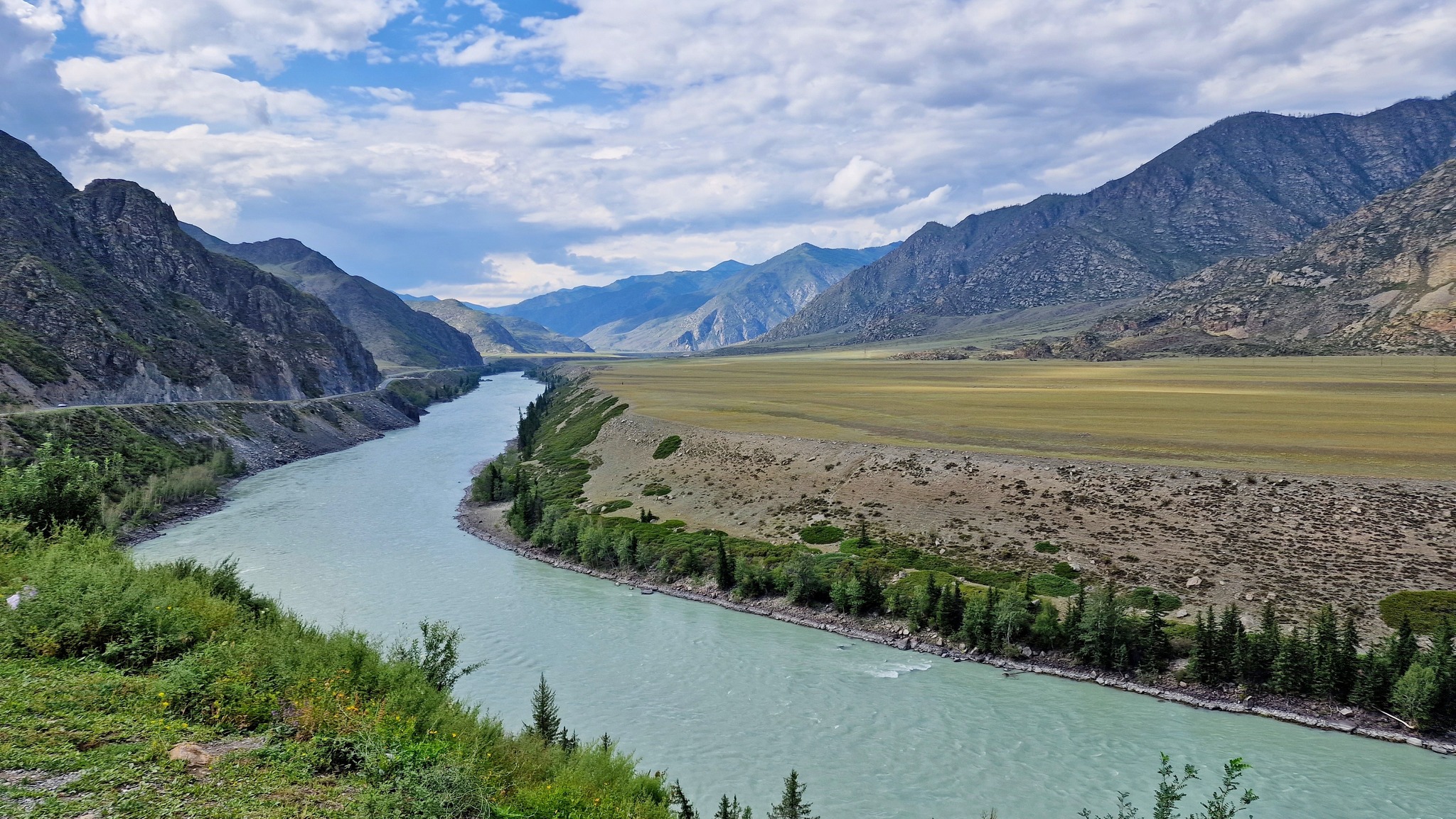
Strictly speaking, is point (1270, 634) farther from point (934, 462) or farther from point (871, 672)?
point (934, 462)

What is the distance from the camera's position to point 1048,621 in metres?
31.3

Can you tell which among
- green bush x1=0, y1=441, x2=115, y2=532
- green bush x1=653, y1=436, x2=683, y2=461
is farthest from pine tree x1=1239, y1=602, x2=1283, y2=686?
green bush x1=653, y1=436, x2=683, y2=461

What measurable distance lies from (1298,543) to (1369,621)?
19.9 ft

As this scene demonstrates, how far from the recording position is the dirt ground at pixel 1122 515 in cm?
3234

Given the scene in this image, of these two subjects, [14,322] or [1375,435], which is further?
[14,322]

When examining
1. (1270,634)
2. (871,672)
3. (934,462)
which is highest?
(934,462)

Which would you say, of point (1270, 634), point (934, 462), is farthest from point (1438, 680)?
point (934, 462)

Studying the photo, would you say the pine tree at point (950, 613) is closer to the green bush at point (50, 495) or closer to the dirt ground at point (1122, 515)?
the dirt ground at point (1122, 515)

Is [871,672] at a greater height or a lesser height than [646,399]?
lesser

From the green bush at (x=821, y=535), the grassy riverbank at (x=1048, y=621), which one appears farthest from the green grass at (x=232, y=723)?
the green bush at (x=821, y=535)

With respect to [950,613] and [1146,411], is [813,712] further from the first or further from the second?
[1146,411]

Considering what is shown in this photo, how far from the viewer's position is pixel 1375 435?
5106 centimetres

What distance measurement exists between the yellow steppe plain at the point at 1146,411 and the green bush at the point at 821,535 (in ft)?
46.9

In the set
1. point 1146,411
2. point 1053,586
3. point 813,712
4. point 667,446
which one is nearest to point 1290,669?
point 1053,586
